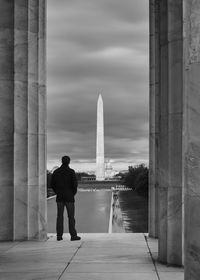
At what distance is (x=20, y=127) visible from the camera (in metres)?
16.4

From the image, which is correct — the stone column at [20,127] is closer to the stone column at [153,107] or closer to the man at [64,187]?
the man at [64,187]

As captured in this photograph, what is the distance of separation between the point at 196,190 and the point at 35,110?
11.0 metres

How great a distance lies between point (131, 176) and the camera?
381ft

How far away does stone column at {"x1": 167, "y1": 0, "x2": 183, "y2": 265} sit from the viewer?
11.7 meters

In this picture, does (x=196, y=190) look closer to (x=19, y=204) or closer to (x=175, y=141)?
(x=175, y=141)

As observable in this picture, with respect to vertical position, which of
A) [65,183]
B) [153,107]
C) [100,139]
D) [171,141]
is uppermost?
[100,139]

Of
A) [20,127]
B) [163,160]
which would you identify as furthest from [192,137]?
[20,127]

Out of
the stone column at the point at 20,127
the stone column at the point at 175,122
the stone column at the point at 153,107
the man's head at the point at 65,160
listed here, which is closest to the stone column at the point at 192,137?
the stone column at the point at 175,122

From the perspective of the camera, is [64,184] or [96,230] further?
[96,230]

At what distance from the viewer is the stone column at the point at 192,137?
619 cm

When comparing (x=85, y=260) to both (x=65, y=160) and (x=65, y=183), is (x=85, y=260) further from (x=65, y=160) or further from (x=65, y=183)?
(x=65, y=160)

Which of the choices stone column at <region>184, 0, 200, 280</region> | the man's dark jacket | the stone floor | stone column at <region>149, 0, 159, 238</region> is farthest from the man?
stone column at <region>184, 0, 200, 280</region>

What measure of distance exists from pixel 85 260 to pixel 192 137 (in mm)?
6611

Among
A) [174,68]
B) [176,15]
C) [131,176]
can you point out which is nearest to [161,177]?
[174,68]
